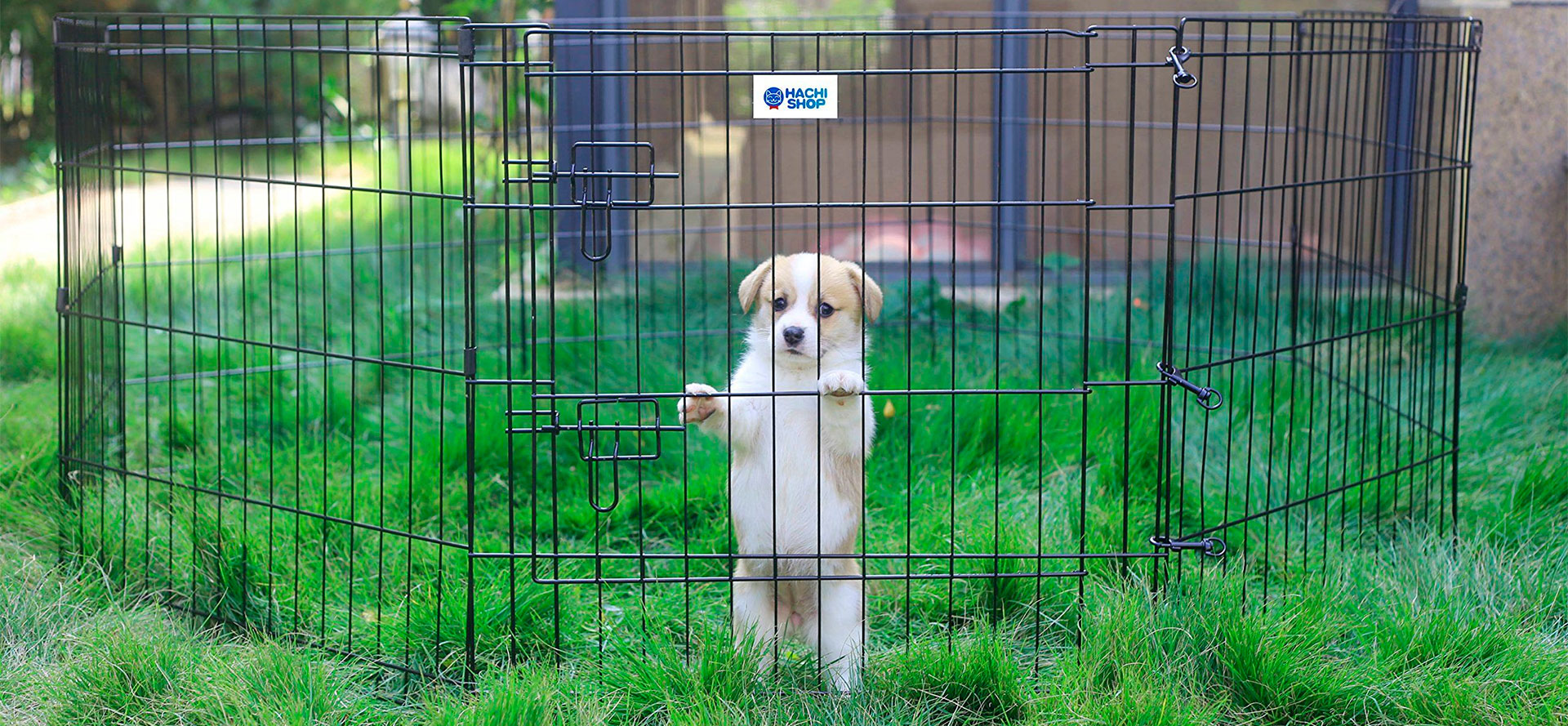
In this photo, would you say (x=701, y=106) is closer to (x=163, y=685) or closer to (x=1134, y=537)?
(x=1134, y=537)

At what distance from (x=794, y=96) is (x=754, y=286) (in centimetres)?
52

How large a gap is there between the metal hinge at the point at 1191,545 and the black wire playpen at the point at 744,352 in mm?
14

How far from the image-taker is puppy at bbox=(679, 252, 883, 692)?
10.8ft

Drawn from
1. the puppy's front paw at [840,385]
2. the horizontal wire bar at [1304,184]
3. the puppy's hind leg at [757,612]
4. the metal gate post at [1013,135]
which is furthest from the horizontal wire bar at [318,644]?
the metal gate post at [1013,135]

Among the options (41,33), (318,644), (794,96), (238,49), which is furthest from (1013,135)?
(41,33)

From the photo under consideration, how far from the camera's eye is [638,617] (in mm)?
3557

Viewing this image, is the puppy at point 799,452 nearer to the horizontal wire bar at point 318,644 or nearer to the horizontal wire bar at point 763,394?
the horizontal wire bar at point 763,394

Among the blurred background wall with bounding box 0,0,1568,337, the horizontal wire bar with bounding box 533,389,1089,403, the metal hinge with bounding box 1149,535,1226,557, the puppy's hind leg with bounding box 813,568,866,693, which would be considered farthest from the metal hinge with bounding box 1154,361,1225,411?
the blurred background wall with bounding box 0,0,1568,337

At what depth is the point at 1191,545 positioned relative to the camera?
3.33 metres

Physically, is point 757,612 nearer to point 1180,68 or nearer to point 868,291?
point 868,291

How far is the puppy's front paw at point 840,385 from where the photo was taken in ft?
10.4

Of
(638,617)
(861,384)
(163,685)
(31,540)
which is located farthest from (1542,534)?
(31,540)

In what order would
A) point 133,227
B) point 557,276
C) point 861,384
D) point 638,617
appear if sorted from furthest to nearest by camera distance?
point 133,227, point 557,276, point 638,617, point 861,384

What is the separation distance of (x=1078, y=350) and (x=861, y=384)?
9.19ft
